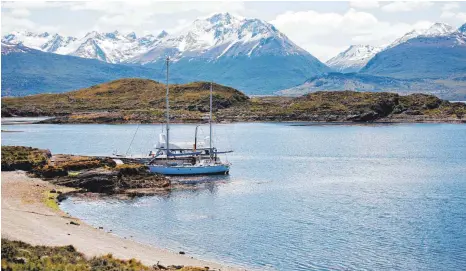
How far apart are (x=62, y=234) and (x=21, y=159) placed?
41069mm

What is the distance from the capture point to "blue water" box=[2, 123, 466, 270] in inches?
1875

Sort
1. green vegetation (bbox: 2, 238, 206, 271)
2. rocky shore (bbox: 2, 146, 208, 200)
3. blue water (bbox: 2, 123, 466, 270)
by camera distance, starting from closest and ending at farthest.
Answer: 1. green vegetation (bbox: 2, 238, 206, 271)
2. blue water (bbox: 2, 123, 466, 270)
3. rocky shore (bbox: 2, 146, 208, 200)

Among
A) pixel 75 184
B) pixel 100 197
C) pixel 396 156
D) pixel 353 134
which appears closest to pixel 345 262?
pixel 100 197

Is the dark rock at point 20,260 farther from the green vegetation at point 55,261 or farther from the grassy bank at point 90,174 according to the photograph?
the grassy bank at point 90,174

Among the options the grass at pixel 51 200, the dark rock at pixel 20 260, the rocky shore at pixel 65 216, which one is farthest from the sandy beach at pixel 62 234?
the dark rock at pixel 20 260

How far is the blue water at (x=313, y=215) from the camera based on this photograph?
47.6 meters

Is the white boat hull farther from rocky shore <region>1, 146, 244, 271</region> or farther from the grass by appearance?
the grass

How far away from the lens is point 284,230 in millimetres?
55656

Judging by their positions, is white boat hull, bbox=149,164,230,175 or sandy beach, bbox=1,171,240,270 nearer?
sandy beach, bbox=1,171,240,270

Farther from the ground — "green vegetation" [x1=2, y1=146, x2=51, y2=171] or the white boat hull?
"green vegetation" [x1=2, y1=146, x2=51, y2=171]

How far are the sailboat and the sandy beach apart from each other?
28.5 meters

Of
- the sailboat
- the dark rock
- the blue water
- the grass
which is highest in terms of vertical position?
the sailboat

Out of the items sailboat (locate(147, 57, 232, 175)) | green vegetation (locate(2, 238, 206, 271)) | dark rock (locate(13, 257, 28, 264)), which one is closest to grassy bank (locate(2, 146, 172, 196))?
sailboat (locate(147, 57, 232, 175))

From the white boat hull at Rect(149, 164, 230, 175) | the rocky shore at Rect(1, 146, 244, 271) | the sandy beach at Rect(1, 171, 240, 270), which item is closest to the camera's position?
the rocky shore at Rect(1, 146, 244, 271)
